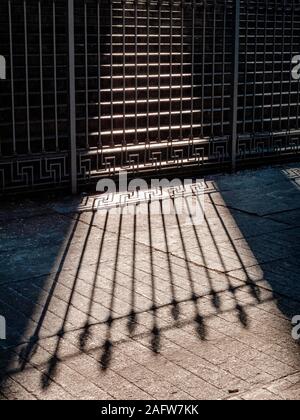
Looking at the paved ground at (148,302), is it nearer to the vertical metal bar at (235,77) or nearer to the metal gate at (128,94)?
the metal gate at (128,94)

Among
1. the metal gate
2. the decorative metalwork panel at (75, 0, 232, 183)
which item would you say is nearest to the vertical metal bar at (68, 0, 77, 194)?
the metal gate

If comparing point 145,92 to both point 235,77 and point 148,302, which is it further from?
point 148,302

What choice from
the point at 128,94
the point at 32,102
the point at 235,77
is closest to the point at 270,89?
the point at 235,77

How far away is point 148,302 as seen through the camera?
5.94 metres

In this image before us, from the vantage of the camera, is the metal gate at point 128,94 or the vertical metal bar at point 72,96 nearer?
the vertical metal bar at point 72,96

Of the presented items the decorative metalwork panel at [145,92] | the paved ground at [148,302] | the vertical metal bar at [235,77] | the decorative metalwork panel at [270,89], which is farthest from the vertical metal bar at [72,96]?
the decorative metalwork panel at [270,89]

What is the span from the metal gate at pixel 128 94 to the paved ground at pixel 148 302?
142 cm

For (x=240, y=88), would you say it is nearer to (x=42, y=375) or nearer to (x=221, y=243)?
(x=221, y=243)

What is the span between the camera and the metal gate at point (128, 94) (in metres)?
10.0

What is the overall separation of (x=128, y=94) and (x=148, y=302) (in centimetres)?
614

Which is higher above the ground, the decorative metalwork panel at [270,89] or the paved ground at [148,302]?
the decorative metalwork panel at [270,89]
